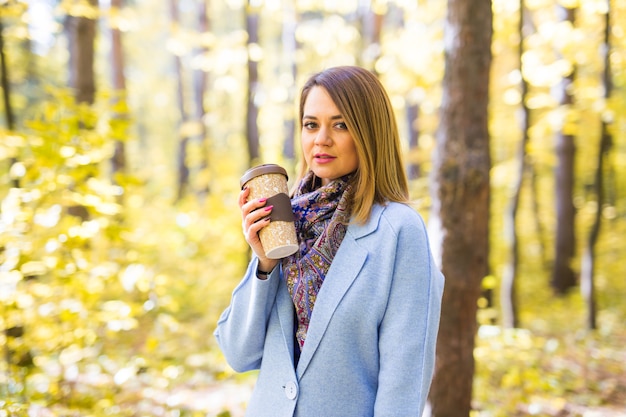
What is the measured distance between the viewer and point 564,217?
33.0 feet

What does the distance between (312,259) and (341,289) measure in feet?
0.51

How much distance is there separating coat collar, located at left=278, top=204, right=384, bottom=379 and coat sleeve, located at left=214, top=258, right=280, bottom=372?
0.69 feet

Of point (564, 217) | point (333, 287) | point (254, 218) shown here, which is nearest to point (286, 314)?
point (333, 287)

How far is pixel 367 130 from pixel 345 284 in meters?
0.50

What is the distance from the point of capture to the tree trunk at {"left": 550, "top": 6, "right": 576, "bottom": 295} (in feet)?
31.6

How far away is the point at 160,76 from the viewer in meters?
25.0

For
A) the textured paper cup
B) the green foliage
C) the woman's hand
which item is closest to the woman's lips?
the textured paper cup

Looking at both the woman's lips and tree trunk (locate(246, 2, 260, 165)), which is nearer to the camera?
the woman's lips

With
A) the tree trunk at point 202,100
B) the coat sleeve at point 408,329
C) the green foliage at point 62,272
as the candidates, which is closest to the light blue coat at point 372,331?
the coat sleeve at point 408,329

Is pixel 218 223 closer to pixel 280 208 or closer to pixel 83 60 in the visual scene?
pixel 83 60

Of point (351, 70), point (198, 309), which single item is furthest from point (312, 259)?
point (198, 309)

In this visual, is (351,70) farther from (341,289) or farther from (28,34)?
(28,34)

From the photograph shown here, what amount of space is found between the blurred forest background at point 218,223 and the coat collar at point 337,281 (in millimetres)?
241

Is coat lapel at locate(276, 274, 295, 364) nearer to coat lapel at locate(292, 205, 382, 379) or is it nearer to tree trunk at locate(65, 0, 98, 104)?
coat lapel at locate(292, 205, 382, 379)
